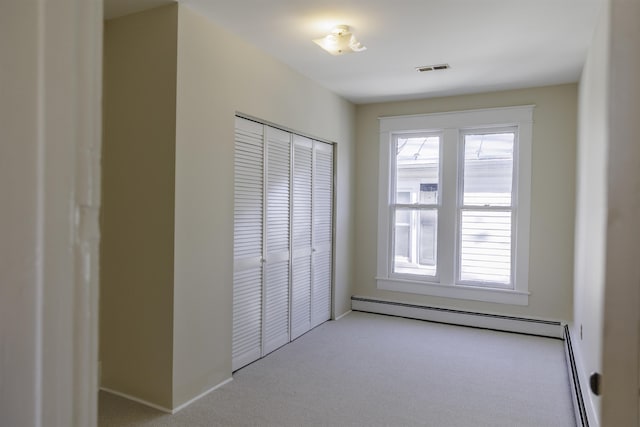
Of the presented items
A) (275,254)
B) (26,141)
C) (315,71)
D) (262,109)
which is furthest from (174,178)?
(26,141)

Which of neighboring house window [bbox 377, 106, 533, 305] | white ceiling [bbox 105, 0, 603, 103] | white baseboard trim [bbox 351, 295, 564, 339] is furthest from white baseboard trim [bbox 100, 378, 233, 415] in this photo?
neighboring house window [bbox 377, 106, 533, 305]

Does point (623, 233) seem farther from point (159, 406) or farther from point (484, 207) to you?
point (484, 207)

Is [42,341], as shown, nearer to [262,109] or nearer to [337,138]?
[262,109]

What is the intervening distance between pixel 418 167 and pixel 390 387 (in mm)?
2661

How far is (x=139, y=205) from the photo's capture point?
9.08ft

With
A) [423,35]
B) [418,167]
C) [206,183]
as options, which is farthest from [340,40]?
[418,167]

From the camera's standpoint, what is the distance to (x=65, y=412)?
46 centimetres

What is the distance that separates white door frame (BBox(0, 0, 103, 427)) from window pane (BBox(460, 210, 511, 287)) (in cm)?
461

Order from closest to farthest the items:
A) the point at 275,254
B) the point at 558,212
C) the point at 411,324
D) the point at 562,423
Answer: the point at 562,423
the point at 275,254
the point at 558,212
the point at 411,324

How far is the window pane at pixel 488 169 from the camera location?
449cm

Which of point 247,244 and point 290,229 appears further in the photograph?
point 290,229

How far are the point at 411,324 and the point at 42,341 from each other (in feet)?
14.8

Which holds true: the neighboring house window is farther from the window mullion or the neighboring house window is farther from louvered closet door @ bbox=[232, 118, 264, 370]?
louvered closet door @ bbox=[232, 118, 264, 370]

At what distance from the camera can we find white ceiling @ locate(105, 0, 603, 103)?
2609 millimetres
